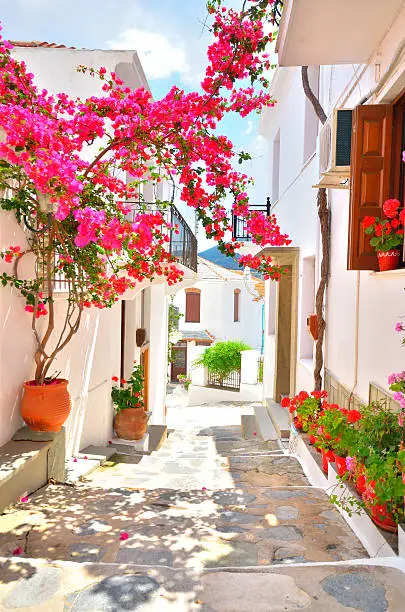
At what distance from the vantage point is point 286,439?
8.76 metres

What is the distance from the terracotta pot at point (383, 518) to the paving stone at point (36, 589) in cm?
204

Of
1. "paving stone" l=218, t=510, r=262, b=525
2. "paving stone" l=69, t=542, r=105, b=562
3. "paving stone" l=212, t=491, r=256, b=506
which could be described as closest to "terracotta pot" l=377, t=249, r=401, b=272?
"paving stone" l=218, t=510, r=262, b=525

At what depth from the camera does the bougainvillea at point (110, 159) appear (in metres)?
4.38

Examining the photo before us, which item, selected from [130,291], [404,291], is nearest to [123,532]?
[404,291]

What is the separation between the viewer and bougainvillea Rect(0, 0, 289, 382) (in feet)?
14.4

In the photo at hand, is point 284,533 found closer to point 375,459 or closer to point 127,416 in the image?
point 375,459

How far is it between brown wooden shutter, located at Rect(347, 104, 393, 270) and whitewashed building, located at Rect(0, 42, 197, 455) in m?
3.18

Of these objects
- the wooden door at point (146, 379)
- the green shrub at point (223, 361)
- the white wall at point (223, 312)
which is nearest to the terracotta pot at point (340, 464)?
the wooden door at point (146, 379)

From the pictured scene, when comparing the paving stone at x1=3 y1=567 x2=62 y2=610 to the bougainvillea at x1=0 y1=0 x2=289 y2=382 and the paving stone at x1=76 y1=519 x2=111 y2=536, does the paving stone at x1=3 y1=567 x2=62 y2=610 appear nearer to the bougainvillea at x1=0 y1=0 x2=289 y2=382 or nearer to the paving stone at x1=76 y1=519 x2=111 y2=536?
the paving stone at x1=76 y1=519 x2=111 y2=536

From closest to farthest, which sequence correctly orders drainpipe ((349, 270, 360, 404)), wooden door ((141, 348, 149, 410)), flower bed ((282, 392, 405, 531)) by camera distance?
1. flower bed ((282, 392, 405, 531))
2. drainpipe ((349, 270, 360, 404))
3. wooden door ((141, 348, 149, 410))

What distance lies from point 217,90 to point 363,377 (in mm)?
3357

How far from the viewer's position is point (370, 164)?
4551mm

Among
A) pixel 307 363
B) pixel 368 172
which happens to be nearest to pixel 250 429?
pixel 307 363

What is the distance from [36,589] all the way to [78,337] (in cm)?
453
